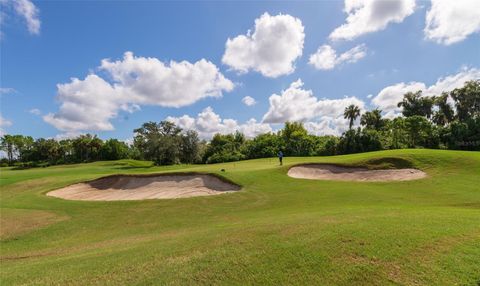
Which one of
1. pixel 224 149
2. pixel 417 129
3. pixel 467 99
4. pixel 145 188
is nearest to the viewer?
pixel 145 188

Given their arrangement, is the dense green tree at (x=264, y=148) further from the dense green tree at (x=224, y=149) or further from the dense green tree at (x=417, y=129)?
the dense green tree at (x=417, y=129)

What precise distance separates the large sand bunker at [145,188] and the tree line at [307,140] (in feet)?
104

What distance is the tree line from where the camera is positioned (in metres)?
45.8

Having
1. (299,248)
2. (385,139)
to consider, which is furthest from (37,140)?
(299,248)

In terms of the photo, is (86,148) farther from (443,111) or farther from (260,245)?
(443,111)

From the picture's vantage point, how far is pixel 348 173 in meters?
21.5

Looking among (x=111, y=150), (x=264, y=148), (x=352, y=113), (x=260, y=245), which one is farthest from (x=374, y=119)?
(x=111, y=150)

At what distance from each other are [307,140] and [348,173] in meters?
32.5

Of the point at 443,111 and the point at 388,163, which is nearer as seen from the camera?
the point at 388,163

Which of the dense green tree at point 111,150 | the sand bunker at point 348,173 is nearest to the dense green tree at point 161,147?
the dense green tree at point 111,150

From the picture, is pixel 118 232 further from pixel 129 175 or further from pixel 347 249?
pixel 129 175

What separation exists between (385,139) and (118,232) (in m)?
44.4

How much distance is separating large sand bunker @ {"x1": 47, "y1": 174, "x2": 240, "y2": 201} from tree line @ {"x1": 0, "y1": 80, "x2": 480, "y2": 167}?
3170 centimetres

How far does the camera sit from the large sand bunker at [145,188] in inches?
757
